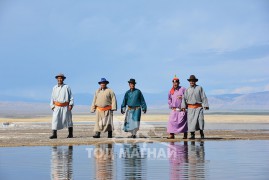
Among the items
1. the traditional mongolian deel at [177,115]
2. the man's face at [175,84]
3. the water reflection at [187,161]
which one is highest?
the man's face at [175,84]

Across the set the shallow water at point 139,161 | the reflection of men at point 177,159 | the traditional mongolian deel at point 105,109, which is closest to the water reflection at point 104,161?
the shallow water at point 139,161

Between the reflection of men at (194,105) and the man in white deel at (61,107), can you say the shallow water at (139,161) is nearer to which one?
the reflection of men at (194,105)

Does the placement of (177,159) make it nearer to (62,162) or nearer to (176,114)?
(62,162)

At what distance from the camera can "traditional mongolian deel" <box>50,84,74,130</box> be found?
20.8m

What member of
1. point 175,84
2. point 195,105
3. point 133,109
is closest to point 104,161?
point 195,105

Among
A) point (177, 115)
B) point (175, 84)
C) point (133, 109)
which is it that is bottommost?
point (177, 115)

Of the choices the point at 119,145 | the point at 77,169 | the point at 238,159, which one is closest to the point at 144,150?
the point at 119,145

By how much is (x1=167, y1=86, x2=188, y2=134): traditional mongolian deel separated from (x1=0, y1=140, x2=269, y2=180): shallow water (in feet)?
9.13

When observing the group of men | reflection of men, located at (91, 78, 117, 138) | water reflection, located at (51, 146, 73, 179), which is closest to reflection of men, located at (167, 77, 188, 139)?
the group of men

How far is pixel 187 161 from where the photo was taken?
42.1ft

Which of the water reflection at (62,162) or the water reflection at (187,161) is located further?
the water reflection at (62,162)

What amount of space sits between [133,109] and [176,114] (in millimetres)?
1238

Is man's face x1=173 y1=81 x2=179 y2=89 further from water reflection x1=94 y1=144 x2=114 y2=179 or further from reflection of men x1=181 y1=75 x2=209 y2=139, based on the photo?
water reflection x1=94 y1=144 x2=114 y2=179

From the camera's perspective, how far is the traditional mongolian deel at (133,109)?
20.9 m
